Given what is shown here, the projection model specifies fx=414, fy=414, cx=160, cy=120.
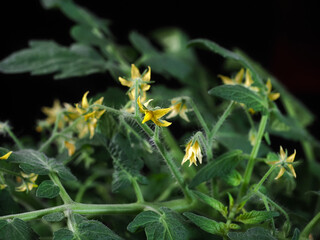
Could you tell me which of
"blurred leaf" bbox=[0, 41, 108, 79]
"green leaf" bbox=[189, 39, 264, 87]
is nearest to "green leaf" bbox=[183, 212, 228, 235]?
"green leaf" bbox=[189, 39, 264, 87]

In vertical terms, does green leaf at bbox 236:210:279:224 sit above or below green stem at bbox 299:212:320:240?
above

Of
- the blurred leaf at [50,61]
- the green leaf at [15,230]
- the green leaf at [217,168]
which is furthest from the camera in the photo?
the blurred leaf at [50,61]

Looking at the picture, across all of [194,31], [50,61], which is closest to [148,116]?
[50,61]

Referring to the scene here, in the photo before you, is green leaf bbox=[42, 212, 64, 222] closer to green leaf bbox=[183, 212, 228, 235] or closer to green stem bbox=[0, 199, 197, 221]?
green stem bbox=[0, 199, 197, 221]

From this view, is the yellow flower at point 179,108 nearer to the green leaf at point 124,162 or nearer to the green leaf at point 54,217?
the green leaf at point 124,162

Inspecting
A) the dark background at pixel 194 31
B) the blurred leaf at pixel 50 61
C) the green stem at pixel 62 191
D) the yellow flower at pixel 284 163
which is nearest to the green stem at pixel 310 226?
the yellow flower at pixel 284 163
